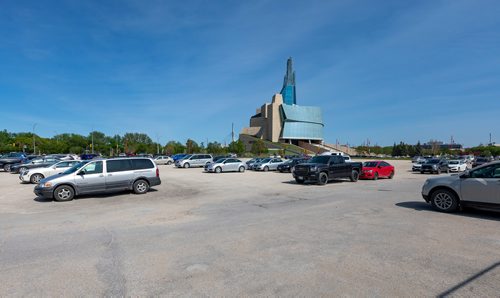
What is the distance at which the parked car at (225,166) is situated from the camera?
100 ft

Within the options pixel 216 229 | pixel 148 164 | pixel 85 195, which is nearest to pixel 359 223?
pixel 216 229

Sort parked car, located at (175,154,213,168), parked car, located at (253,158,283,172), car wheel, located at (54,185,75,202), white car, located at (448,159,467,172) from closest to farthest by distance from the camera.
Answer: car wheel, located at (54,185,75,202) < white car, located at (448,159,467,172) < parked car, located at (253,158,283,172) < parked car, located at (175,154,213,168)

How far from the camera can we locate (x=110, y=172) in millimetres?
13375

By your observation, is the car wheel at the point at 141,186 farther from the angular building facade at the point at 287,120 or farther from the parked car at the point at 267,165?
the angular building facade at the point at 287,120

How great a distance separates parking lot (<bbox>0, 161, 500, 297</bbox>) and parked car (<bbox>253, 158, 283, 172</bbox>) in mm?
24571

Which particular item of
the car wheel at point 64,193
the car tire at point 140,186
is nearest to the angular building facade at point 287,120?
the car tire at point 140,186

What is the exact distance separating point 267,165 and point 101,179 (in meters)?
23.3

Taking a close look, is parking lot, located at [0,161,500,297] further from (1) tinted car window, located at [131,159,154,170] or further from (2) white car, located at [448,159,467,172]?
(2) white car, located at [448,159,467,172]

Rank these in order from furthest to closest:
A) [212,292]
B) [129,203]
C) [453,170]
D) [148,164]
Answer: [453,170] < [148,164] < [129,203] < [212,292]

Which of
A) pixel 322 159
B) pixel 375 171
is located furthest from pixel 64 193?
pixel 375 171

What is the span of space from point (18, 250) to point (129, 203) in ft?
18.8

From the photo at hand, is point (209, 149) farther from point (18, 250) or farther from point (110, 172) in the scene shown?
point (18, 250)

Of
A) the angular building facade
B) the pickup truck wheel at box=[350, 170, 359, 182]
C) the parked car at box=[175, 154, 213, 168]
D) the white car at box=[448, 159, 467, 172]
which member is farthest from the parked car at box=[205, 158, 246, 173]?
the angular building facade

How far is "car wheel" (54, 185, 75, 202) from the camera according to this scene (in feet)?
39.8
